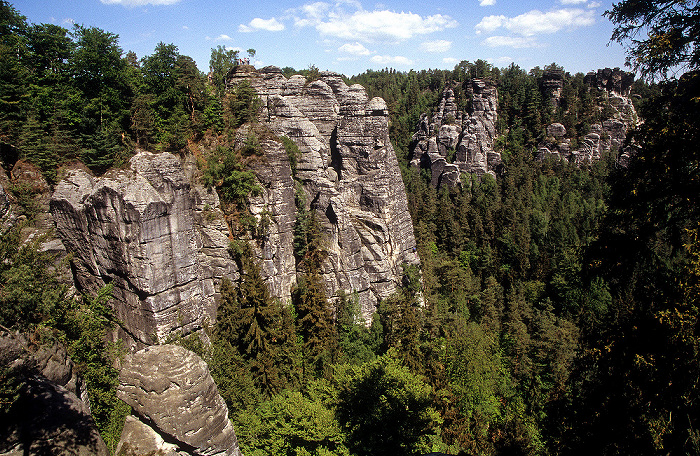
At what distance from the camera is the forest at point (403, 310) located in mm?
6938

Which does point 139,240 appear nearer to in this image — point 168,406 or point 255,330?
point 255,330

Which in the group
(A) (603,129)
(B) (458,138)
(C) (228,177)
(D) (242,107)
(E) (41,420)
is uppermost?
(A) (603,129)

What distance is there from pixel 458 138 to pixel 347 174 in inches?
1835

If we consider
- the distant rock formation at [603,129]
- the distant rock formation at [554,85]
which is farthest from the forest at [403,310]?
the distant rock formation at [554,85]

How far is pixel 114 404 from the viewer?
1423 cm

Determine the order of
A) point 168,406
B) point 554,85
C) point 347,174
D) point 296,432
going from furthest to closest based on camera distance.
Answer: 1. point 554,85
2. point 347,174
3. point 296,432
4. point 168,406

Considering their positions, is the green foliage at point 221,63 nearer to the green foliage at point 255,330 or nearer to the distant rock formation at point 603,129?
the green foliage at point 255,330

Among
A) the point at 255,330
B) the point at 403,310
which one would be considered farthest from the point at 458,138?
the point at 255,330

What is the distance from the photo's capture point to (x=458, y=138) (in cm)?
7194

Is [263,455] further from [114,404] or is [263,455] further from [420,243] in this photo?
[420,243]

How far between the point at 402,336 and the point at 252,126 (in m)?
16.8

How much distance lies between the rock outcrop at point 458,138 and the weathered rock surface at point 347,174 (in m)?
34.7

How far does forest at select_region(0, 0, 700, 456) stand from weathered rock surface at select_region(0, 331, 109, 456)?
0.35m

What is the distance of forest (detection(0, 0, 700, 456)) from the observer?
694 centimetres
